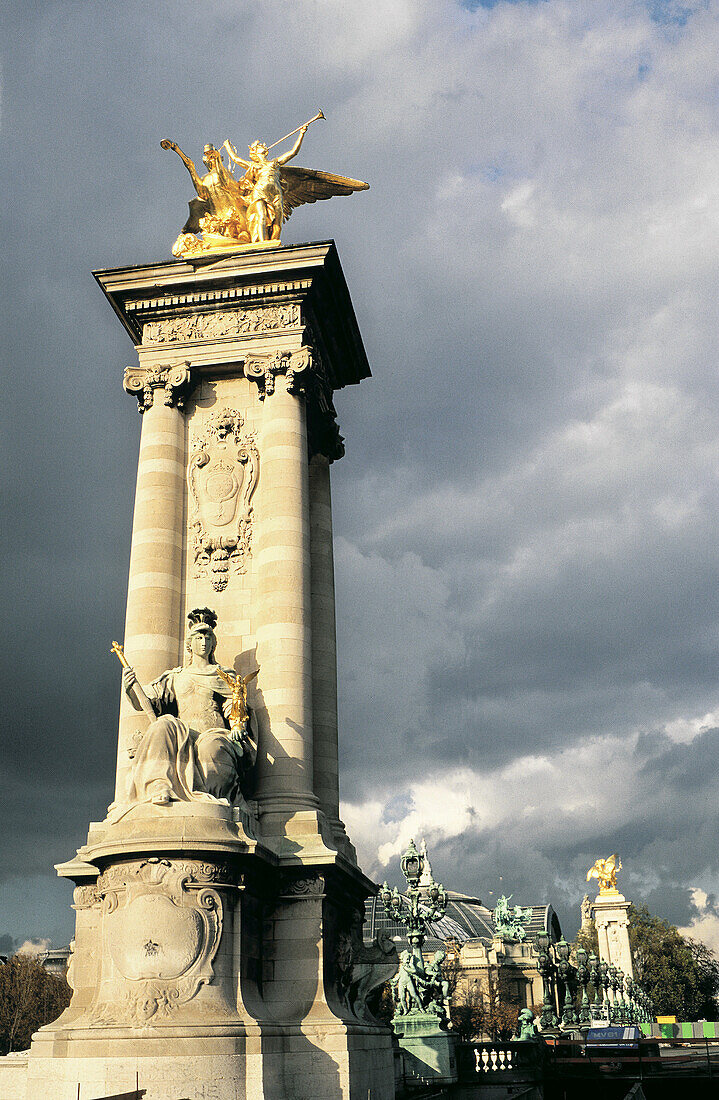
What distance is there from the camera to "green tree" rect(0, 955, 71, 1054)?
66688mm

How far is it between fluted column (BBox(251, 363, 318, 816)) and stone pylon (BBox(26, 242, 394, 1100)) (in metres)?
0.05

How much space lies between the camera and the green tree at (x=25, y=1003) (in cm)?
6669

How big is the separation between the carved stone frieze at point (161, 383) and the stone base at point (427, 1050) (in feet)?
60.2

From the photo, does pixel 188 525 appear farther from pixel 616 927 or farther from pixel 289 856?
pixel 616 927

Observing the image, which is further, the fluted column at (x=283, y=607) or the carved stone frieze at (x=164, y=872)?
the fluted column at (x=283, y=607)

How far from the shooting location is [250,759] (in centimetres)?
1936

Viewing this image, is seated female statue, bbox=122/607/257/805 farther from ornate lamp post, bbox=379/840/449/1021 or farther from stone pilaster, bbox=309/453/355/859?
ornate lamp post, bbox=379/840/449/1021

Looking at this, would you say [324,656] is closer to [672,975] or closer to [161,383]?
[161,383]

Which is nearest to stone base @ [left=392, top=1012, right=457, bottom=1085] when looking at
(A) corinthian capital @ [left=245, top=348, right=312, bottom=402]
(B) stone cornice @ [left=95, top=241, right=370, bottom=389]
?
(A) corinthian capital @ [left=245, top=348, right=312, bottom=402]

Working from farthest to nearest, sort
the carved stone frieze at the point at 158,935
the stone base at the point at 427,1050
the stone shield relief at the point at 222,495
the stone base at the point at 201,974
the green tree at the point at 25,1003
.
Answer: the green tree at the point at 25,1003 → the stone base at the point at 427,1050 → the stone shield relief at the point at 222,495 → the carved stone frieze at the point at 158,935 → the stone base at the point at 201,974

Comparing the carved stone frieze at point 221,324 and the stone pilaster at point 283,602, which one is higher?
the carved stone frieze at point 221,324

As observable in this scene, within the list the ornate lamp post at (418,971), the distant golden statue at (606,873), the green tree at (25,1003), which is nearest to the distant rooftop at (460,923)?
the distant golden statue at (606,873)

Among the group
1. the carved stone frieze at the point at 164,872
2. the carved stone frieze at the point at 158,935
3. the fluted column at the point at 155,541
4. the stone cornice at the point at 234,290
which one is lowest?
the carved stone frieze at the point at 158,935

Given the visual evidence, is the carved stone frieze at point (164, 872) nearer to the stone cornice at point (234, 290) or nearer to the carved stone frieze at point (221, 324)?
the stone cornice at point (234, 290)
